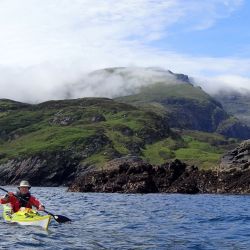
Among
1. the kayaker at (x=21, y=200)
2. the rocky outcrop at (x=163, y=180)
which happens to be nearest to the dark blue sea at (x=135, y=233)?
the kayaker at (x=21, y=200)

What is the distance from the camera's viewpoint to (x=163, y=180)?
119 meters

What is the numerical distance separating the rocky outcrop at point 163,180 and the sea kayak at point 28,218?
72.0 meters

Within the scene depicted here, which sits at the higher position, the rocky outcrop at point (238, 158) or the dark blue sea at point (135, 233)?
the rocky outcrop at point (238, 158)

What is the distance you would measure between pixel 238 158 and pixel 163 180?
2653 cm

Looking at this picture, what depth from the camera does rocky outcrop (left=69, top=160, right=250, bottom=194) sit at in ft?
366

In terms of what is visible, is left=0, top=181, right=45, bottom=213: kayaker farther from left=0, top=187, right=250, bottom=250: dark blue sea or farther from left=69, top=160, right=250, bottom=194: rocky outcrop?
left=69, top=160, right=250, bottom=194: rocky outcrop

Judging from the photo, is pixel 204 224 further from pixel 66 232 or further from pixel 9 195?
pixel 9 195

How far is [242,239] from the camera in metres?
32.2

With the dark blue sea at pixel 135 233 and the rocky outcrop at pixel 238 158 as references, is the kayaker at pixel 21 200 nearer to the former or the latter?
the dark blue sea at pixel 135 233

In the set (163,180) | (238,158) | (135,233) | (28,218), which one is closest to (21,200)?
(28,218)

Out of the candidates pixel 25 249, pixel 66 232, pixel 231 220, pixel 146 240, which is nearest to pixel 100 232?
pixel 66 232

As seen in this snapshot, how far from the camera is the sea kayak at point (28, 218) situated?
123 feet

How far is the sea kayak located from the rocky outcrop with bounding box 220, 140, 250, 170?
85.7 m

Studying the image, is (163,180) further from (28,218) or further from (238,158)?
(28,218)
